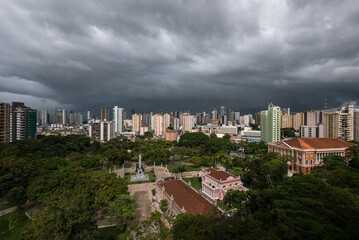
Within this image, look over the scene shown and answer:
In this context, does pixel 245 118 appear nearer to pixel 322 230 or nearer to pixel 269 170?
pixel 269 170

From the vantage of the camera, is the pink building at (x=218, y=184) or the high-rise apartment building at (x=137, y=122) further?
the high-rise apartment building at (x=137, y=122)

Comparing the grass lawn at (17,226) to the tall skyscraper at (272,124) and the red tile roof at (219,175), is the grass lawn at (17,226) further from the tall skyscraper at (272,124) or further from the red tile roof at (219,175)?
the tall skyscraper at (272,124)

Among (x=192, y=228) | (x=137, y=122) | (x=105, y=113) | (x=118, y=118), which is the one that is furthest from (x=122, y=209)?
(x=105, y=113)

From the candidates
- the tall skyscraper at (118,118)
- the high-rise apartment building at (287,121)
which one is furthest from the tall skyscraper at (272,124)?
the tall skyscraper at (118,118)

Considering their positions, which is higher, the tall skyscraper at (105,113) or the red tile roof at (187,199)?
the tall skyscraper at (105,113)

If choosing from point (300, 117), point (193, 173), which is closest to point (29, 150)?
point (193, 173)

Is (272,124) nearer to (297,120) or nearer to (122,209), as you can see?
(297,120)

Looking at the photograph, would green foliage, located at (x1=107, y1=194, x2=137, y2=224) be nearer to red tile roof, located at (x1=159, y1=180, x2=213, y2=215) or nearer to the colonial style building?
red tile roof, located at (x1=159, y1=180, x2=213, y2=215)

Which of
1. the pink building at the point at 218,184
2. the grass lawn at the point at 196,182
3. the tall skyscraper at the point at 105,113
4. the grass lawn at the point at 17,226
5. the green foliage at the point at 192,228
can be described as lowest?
the grass lawn at the point at 17,226
